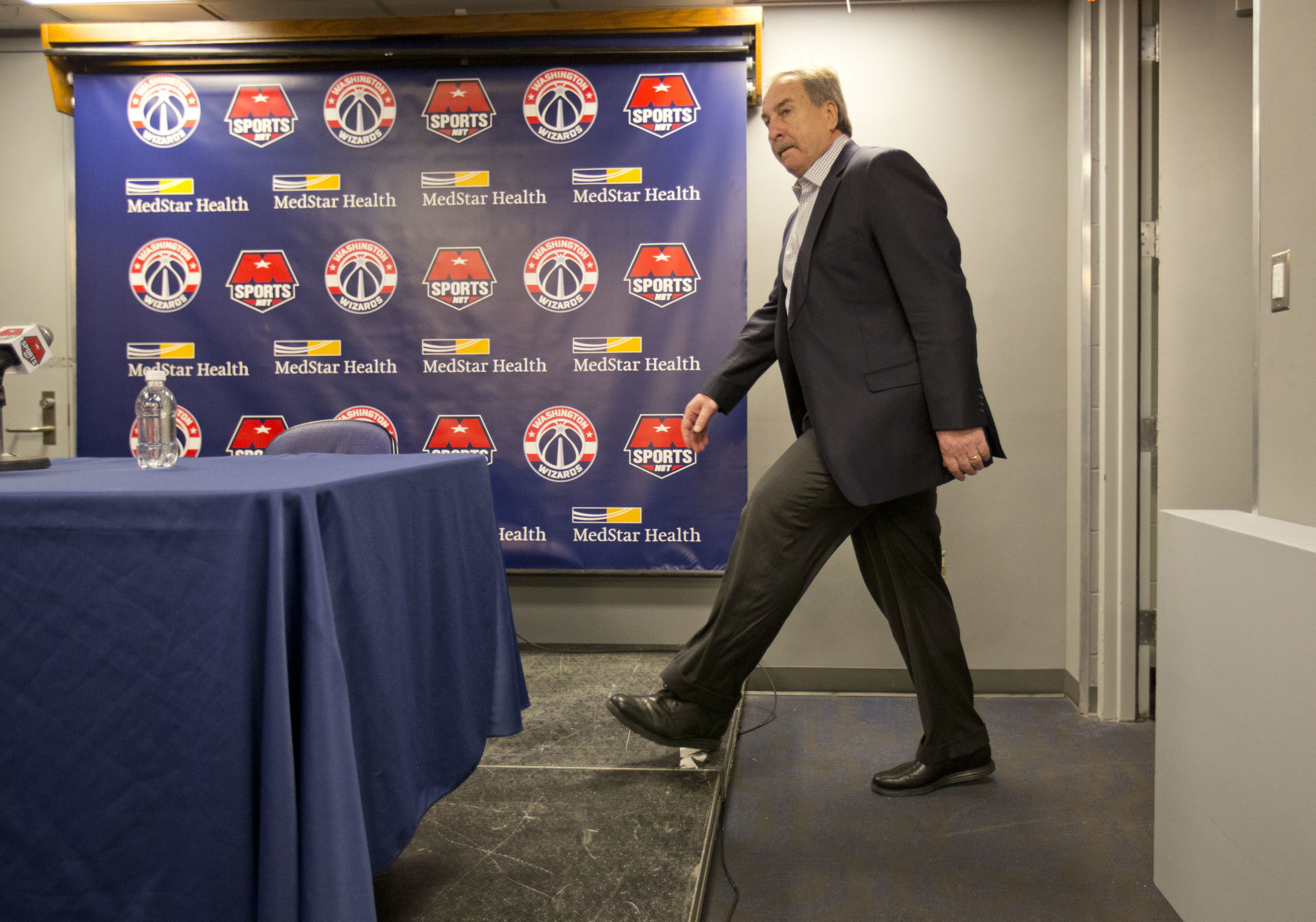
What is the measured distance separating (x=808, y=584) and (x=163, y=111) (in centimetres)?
282

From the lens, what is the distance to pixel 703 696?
1.73m

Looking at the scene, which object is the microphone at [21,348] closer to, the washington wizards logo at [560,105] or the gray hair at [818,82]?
the gray hair at [818,82]

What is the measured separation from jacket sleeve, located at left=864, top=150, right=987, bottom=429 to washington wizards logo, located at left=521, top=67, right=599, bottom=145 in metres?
1.35

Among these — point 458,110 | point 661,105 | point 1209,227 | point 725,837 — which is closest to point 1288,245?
point 1209,227

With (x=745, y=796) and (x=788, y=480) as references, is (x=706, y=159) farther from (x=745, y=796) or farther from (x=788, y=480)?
(x=745, y=796)

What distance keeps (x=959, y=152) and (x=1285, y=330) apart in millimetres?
1656

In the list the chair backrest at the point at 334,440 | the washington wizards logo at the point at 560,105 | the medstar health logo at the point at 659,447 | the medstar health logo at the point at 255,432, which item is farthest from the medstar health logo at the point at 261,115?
the medstar health logo at the point at 659,447

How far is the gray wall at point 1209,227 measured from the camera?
7.45 feet

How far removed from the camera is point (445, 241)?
108 inches

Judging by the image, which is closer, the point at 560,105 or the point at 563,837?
the point at 563,837

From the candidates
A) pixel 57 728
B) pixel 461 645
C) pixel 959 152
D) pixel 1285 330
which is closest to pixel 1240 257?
pixel 959 152

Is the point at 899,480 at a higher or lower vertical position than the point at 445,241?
lower

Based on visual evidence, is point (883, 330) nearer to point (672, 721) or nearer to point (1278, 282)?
point (1278, 282)

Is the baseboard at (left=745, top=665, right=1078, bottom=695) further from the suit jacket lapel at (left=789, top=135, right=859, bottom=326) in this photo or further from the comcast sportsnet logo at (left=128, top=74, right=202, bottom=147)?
the comcast sportsnet logo at (left=128, top=74, right=202, bottom=147)
